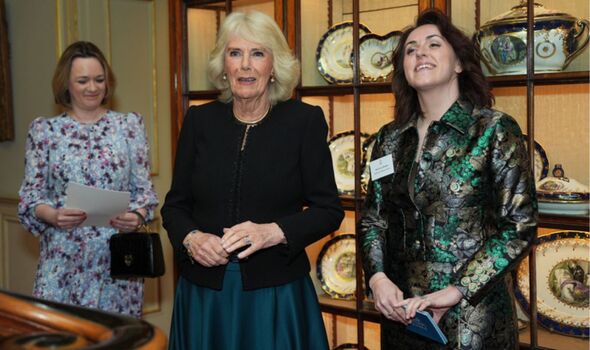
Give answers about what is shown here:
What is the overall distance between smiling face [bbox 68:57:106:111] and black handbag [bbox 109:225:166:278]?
0.52 meters

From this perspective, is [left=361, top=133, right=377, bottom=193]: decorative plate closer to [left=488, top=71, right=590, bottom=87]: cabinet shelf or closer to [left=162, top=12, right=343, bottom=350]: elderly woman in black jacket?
[left=488, top=71, right=590, bottom=87]: cabinet shelf

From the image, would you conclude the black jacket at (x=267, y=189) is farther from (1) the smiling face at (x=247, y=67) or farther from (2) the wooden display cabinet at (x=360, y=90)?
(2) the wooden display cabinet at (x=360, y=90)

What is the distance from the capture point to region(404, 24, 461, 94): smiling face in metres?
2.07

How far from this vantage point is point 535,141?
2.48m

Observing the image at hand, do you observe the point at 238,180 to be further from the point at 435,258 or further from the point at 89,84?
the point at 89,84

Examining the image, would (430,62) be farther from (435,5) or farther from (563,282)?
(563,282)

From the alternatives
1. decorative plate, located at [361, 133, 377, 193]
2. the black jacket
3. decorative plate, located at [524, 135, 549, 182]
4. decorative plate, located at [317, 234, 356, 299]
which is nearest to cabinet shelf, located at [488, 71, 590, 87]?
decorative plate, located at [524, 135, 549, 182]

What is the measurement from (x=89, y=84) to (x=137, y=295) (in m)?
0.83

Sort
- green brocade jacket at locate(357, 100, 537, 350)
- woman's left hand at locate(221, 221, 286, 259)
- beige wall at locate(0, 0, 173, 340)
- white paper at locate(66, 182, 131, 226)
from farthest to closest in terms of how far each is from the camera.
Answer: beige wall at locate(0, 0, 173, 340) → white paper at locate(66, 182, 131, 226) → woman's left hand at locate(221, 221, 286, 259) → green brocade jacket at locate(357, 100, 537, 350)

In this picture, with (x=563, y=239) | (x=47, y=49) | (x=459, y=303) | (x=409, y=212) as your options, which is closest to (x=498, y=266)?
(x=459, y=303)

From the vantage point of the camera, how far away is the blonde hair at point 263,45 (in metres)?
2.25

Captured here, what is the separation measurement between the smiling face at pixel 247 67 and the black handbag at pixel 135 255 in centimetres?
74

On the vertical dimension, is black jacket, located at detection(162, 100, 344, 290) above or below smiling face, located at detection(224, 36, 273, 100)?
below

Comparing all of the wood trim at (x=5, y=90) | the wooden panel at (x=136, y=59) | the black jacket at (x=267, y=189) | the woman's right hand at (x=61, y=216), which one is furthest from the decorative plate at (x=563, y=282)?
the wood trim at (x=5, y=90)
